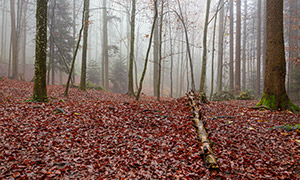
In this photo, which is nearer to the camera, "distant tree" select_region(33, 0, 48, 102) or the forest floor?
the forest floor

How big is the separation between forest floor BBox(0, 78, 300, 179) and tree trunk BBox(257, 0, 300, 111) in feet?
1.88

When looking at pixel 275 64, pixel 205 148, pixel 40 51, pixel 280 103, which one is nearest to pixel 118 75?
pixel 40 51

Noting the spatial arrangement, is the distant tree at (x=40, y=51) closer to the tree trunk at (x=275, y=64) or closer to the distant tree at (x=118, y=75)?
the tree trunk at (x=275, y=64)

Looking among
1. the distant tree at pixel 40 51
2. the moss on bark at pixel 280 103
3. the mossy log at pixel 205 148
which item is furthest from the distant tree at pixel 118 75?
the moss on bark at pixel 280 103

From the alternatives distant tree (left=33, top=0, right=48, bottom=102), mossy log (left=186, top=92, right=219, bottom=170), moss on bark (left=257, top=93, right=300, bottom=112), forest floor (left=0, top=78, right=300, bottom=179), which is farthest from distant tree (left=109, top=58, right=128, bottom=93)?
moss on bark (left=257, top=93, right=300, bottom=112)

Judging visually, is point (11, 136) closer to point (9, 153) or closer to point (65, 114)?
point (9, 153)

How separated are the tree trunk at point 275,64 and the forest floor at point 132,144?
575 millimetres

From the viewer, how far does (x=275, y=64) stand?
23.1 ft

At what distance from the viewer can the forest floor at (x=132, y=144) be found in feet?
12.2

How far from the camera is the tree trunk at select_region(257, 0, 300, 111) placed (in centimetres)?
698

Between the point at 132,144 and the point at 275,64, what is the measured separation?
6.48 metres

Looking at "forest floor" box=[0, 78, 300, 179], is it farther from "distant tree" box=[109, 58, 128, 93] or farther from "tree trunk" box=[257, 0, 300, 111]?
"distant tree" box=[109, 58, 128, 93]

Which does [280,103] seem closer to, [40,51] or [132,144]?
[132,144]

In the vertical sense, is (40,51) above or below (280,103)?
above
